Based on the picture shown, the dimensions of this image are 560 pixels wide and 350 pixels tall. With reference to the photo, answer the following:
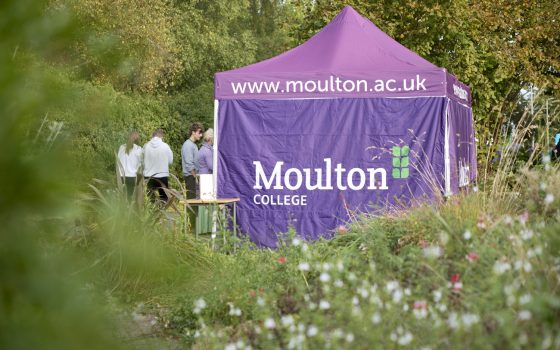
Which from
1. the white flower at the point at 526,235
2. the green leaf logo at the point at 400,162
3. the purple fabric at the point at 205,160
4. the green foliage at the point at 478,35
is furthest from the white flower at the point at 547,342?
the green foliage at the point at 478,35

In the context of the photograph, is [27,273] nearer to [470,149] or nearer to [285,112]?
[285,112]

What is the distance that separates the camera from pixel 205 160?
11.1 m

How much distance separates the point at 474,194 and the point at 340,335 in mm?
2665

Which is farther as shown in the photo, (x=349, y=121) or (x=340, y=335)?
(x=349, y=121)

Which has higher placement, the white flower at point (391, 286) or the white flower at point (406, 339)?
the white flower at point (391, 286)

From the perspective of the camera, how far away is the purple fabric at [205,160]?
11.1 m

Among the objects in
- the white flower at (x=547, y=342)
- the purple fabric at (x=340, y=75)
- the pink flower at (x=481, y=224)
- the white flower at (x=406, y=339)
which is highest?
the purple fabric at (x=340, y=75)

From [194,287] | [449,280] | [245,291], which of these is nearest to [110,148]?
[194,287]

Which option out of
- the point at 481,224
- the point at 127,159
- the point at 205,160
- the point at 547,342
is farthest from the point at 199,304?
the point at 205,160

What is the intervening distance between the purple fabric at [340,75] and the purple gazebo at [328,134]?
0.04 feet

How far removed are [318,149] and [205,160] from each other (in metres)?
1.77

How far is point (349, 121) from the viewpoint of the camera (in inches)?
388

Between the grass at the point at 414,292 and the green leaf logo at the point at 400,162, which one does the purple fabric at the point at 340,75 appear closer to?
the green leaf logo at the point at 400,162

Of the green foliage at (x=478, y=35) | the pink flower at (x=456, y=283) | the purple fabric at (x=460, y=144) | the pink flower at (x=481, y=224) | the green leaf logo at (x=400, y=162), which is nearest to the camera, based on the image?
the pink flower at (x=456, y=283)
